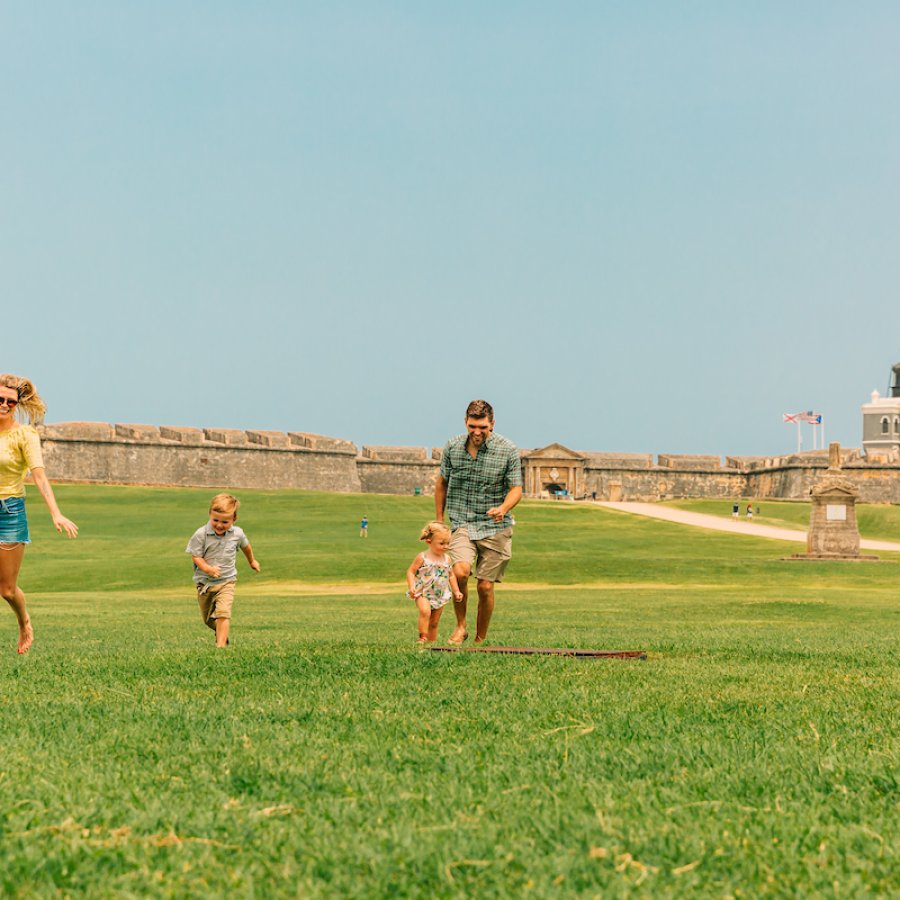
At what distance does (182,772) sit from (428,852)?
1220mm

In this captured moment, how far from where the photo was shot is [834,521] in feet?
107

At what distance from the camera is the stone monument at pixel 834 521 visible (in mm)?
32531

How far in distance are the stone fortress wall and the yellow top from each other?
6102cm

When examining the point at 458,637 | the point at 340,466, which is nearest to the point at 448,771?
the point at 458,637

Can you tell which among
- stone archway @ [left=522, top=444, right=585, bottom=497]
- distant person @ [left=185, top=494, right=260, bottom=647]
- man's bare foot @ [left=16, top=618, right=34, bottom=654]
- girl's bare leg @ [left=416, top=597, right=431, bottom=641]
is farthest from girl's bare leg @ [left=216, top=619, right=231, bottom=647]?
stone archway @ [left=522, top=444, right=585, bottom=497]

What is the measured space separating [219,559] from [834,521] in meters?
26.8

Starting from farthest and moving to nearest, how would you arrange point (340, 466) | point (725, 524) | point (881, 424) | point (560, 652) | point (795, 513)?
point (881, 424)
point (340, 466)
point (795, 513)
point (725, 524)
point (560, 652)

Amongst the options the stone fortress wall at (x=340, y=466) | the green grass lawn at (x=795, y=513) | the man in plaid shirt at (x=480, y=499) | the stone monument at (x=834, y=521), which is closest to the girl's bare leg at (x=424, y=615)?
the man in plaid shirt at (x=480, y=499)

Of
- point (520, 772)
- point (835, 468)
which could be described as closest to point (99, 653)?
point (520, 772)

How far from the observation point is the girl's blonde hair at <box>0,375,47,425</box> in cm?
796

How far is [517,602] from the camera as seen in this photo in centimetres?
2019

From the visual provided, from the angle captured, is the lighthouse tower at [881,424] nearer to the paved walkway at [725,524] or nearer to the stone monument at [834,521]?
the paved walkway at [725,524]

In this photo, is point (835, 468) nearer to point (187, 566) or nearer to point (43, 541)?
point (187, 566)

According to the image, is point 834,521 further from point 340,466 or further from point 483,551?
point 340,466
